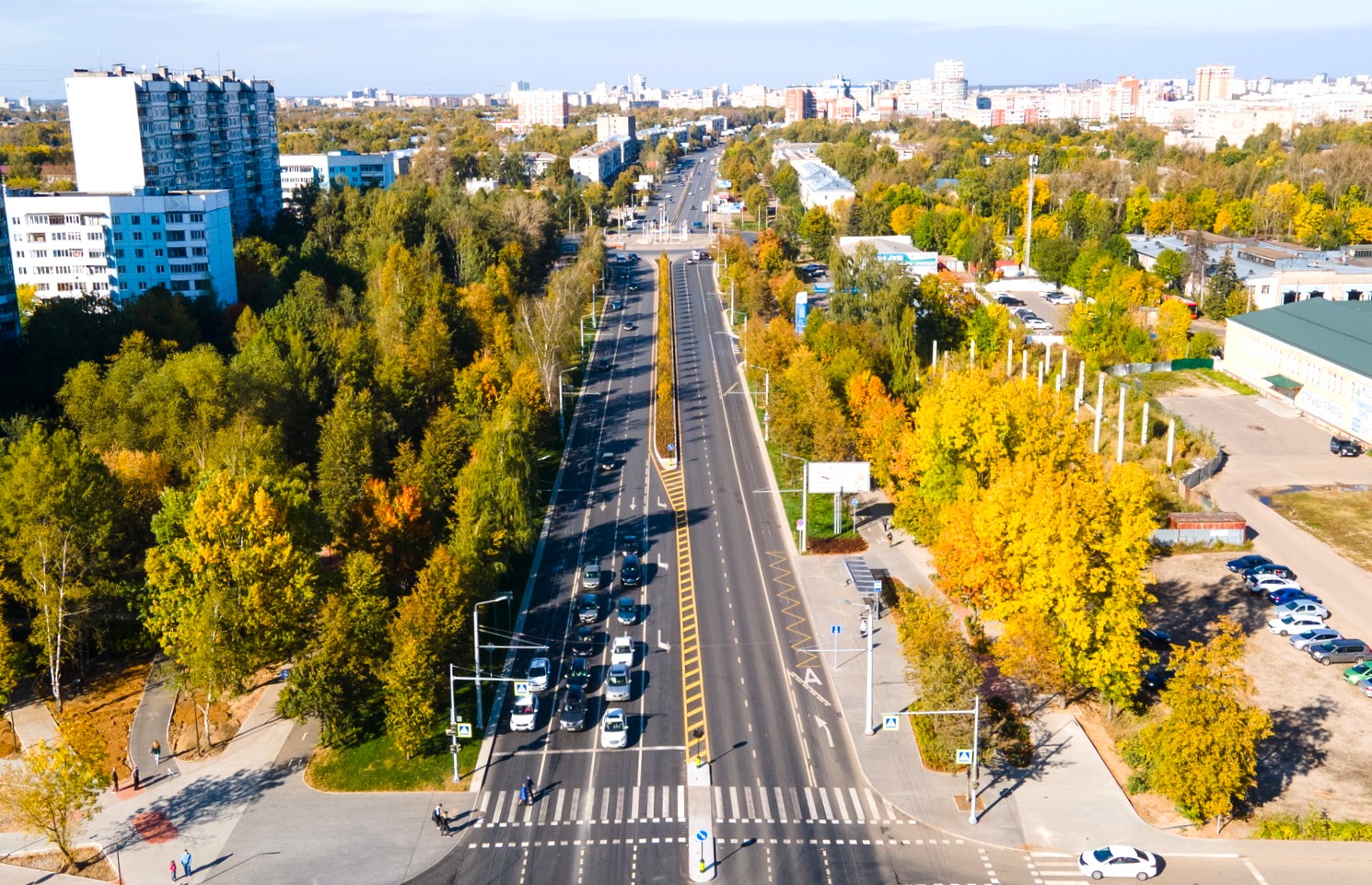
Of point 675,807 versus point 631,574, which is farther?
point 631,574

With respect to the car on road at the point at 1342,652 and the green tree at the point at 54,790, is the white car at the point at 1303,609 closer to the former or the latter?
the car on road at the point at 1342,652

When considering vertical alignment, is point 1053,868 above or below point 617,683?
below

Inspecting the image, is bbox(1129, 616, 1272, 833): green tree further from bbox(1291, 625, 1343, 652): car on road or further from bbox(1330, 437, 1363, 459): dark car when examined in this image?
bbox(1330, 437, 1363, 459): dark car

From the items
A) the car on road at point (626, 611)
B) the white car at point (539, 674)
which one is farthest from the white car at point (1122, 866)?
the car on road at point (626, 611)

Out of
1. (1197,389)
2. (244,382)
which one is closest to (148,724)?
(244,382)

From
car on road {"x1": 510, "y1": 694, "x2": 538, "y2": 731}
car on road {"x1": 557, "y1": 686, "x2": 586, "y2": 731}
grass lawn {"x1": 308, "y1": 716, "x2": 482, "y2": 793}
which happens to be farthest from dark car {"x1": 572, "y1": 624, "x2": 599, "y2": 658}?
grass lawn {"x1": 308, "y1": 716, "x2": 482, "y2": 793}

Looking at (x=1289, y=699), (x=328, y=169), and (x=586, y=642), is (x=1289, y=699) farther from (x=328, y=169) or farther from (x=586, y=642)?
(x=328, y=169)

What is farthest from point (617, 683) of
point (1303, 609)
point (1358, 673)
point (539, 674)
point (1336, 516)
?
point (1336, 516)
